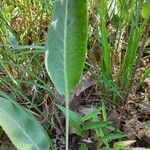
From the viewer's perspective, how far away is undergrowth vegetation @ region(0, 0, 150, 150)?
0.99 m

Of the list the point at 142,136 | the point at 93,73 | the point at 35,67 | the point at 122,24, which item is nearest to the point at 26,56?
the point at 35,67

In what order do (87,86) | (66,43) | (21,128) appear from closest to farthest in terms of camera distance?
(66,43) → (21,128) → (87,86)

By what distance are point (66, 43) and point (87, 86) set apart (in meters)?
0.49

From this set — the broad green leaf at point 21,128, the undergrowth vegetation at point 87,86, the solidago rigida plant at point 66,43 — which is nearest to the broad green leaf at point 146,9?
the undergrowth vegetation at point 87,86

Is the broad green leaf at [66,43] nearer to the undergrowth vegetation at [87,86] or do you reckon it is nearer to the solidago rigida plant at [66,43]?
the solidago rigida plant at [66,43]

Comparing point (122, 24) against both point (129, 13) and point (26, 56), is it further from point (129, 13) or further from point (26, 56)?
point (26, 56)

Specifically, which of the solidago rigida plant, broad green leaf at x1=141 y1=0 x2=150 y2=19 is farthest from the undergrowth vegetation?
the solidago rigida plant

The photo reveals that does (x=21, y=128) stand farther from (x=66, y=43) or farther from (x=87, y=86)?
(x=87, y=86)

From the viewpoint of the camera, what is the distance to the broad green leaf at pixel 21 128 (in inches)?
34.8

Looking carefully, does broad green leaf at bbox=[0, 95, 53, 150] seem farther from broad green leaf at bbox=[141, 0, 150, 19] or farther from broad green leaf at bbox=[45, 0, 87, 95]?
broad green leaf at bbox=[141, 0, 150, 19]

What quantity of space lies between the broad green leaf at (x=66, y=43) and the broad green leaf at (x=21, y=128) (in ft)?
0.54

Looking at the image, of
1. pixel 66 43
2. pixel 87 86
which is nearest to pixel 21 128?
pixel 66 43

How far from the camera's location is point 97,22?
4.01 ft

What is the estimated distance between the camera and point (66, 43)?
0.77 m
